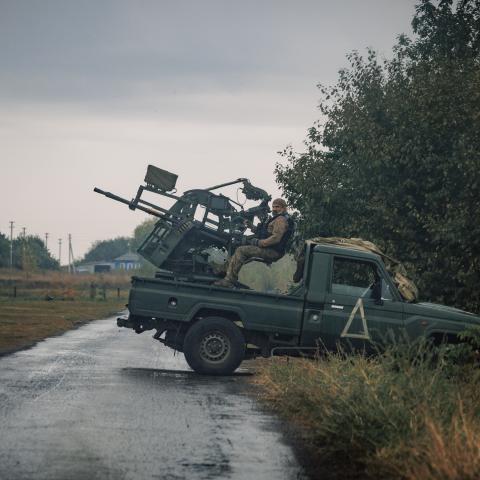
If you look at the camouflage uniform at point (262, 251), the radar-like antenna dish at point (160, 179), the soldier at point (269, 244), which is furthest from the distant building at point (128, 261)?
the camouflage uniform at point (262, 251)

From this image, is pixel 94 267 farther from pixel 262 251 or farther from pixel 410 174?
pixel 262 251

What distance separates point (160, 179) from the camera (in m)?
16.3

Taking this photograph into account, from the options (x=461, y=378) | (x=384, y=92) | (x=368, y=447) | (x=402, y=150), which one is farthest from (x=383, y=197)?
(x=368, y=447)

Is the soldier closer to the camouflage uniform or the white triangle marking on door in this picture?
the camouflage uniform

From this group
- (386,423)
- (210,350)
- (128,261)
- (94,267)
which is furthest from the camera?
(94,267)

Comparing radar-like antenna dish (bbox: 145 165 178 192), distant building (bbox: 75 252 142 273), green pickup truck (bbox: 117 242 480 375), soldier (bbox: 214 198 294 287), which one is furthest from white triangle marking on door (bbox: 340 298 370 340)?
distant building (bbox: 75 252 142 273)

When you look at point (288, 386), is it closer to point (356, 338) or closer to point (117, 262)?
point (356, 338)

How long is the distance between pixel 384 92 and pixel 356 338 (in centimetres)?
1307

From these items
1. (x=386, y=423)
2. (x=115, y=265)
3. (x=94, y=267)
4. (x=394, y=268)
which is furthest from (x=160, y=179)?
(x=94, y=267)

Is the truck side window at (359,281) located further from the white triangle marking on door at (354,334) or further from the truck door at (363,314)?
the white triangle marking on door at (354,334)

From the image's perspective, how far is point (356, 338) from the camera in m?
14.3

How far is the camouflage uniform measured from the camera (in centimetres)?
1556

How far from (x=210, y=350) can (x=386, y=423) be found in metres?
7.20

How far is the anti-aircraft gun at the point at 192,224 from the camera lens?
16.1m
